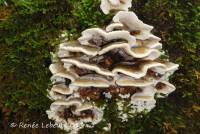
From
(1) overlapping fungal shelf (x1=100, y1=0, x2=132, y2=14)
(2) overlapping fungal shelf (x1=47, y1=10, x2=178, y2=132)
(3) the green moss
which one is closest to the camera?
(2) overlapping fungal shelf (x1=47, y1=10, x2=178, y2=132)

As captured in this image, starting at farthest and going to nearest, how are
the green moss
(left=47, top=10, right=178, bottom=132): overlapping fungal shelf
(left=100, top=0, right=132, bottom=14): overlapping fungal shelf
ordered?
1. the green moss
2. (left=100, top=0, right=132, bottom=14): overlapping fungal shelf
3. (left=47, top=10, right=178, bottom=132): overlapping fungal shelf

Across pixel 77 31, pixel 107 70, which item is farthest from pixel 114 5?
pixel 107 70

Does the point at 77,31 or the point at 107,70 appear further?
the point at 77,31

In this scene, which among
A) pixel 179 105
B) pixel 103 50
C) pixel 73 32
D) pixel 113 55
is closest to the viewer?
pixel 103 50

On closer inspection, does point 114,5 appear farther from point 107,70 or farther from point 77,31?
point 107,70

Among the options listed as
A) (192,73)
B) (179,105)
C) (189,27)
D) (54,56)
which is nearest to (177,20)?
(189,27)

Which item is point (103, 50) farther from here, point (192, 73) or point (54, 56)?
point (192, 73)
